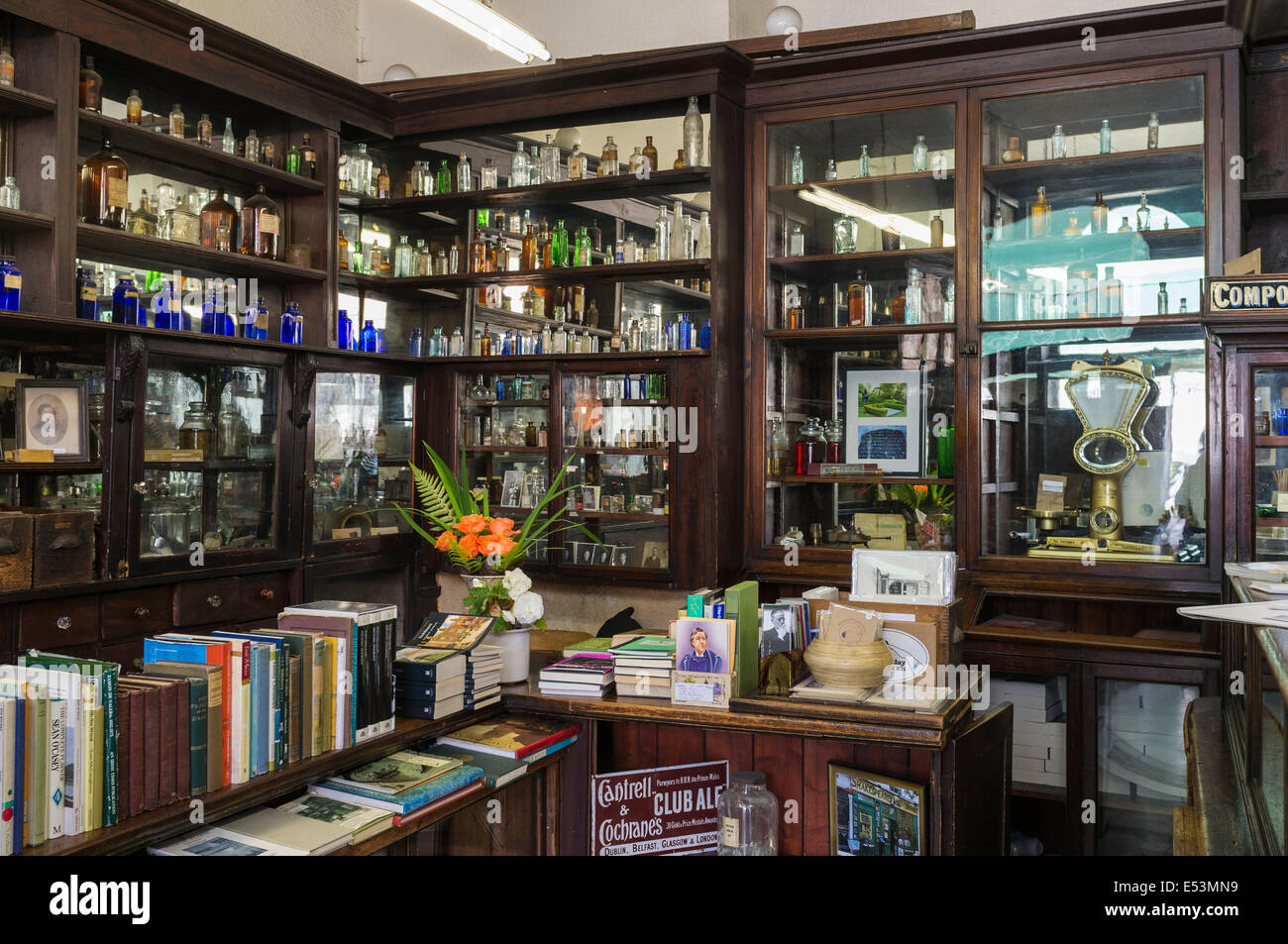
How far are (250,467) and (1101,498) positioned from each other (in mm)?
3701

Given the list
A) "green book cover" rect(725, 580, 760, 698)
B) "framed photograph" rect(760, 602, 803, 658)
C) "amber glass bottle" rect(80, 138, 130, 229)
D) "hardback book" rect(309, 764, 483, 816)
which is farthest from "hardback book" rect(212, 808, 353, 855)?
"amber glass bottle" rect(80, 138, 130, 229)

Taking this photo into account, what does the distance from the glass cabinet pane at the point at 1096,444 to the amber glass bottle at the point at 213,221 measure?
136 inches

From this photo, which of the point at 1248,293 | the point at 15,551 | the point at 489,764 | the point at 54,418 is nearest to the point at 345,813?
the point at 489,764

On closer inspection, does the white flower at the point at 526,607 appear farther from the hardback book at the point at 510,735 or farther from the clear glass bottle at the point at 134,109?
the clear glass bottle at the point at 134,109

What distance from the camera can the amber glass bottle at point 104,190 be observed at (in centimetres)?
410

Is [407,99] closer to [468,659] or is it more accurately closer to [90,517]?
[90,517]

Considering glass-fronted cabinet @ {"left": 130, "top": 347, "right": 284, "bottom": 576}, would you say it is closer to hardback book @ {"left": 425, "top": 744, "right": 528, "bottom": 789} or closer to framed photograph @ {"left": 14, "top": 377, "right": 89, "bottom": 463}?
framed photograph @ {"left": 14, "top": 377, "right": 89, "bottom": 463}

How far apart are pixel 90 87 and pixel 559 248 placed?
214cm

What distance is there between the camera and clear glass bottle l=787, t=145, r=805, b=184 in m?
4.96

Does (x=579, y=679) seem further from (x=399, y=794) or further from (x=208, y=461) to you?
(x=208, y=461)

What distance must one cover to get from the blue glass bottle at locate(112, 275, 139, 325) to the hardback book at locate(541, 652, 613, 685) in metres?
2.39

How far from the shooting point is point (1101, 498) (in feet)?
14.4

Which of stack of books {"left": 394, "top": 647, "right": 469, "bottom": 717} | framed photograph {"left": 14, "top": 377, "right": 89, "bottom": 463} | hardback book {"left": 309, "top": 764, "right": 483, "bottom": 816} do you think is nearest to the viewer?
hardback book {"left": 309, "top": 764, "right": 483, "bottom": 816}
